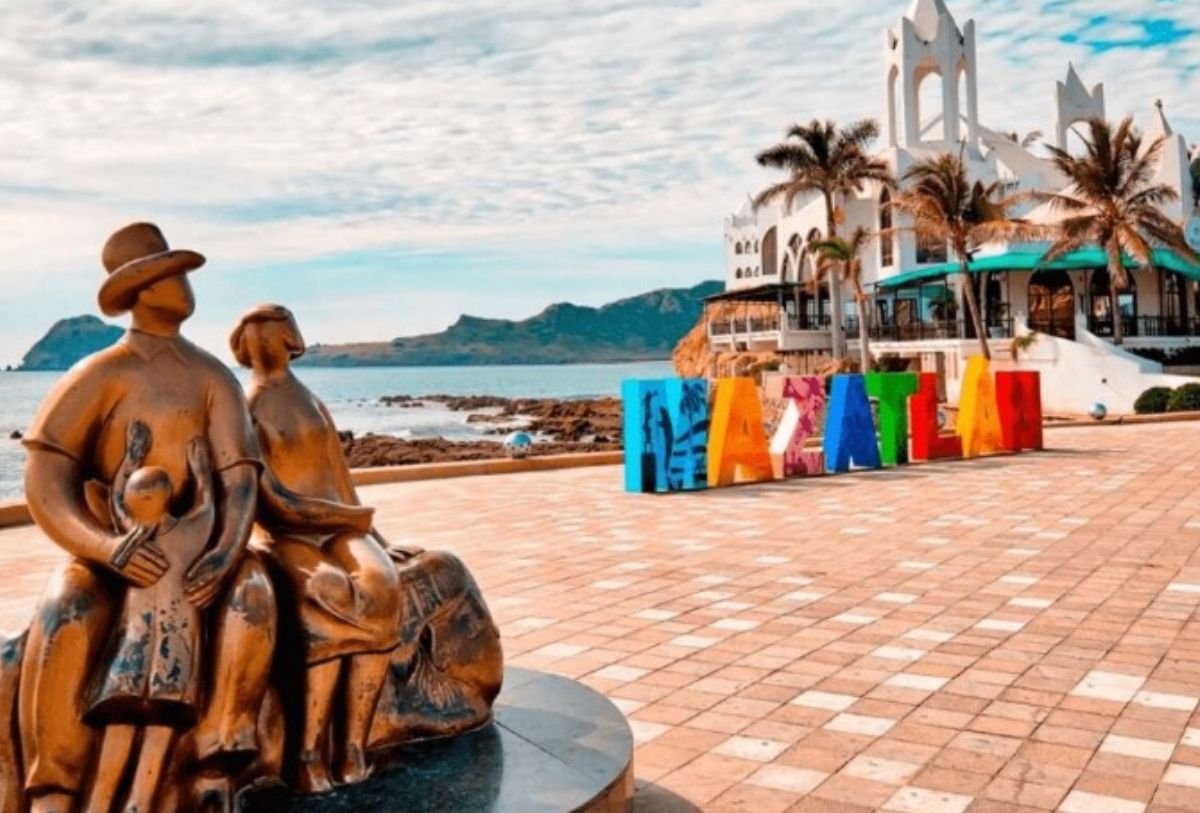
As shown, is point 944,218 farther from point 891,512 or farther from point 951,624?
point 951,624

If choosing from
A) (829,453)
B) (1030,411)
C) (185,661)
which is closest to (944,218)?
(1030,411)

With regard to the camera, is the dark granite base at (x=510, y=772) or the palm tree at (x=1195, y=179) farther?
the palm tree at (x=1195, y=179)

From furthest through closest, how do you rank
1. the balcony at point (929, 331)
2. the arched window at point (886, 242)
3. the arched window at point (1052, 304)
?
the arched window at point (886, 242) < the arched window at point (1052, 304) < the balcony at point (929, 331)

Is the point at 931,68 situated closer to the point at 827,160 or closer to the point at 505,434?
the point at 827,160

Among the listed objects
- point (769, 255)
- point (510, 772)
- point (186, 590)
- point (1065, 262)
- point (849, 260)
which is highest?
point (769, 255)

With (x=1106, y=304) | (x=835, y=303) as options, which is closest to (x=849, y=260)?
(x=835, y=303)

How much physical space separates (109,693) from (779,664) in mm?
3861

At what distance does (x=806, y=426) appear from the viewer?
16.3 metres

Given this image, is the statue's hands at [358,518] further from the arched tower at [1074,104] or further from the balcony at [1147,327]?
the arched tower at [1074,104]

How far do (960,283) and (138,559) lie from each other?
4122 cm

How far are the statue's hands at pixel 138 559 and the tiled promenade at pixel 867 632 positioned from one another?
1.69 m

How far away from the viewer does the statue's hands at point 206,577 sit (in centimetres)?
305

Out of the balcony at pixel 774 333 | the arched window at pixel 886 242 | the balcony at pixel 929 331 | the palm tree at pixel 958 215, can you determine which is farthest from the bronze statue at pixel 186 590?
the arched window at pixel 886 242

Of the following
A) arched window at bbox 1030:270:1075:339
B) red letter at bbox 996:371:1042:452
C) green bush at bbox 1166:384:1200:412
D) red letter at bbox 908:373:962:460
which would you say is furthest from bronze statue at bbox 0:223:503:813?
arched window at bbox 1030:270:1075:339
